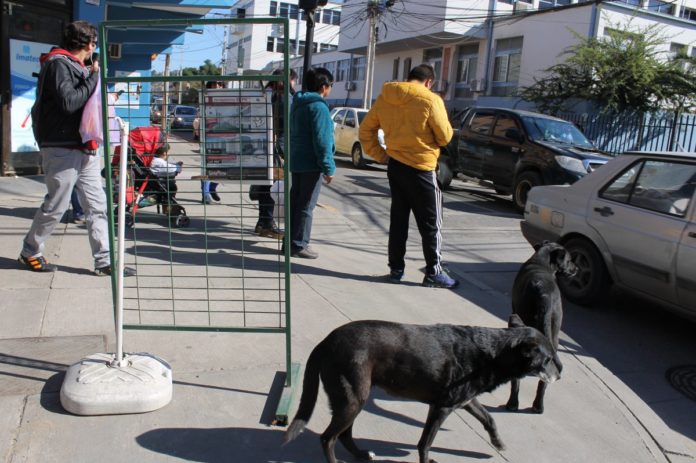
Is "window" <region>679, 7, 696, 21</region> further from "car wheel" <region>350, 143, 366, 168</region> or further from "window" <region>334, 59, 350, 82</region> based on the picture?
"car wheel" <region>350, 143, 366, 168</region>

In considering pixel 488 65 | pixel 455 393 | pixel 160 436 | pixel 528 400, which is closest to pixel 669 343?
pixel 528 400

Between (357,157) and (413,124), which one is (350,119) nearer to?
(357,157)

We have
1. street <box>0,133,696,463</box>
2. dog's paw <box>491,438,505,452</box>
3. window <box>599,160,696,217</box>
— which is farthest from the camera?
window <box>599,160,696,217</box>

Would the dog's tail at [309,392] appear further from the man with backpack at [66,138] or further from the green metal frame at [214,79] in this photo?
the man with backpack at [66,138]

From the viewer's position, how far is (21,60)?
9.12 m

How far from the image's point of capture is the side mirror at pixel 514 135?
38.7 feet

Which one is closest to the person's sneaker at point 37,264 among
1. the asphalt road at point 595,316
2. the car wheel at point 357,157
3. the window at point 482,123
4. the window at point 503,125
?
the asphalt road at point 595,316

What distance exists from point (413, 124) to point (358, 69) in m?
35.8

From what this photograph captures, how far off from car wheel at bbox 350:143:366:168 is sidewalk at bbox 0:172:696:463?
11.9m

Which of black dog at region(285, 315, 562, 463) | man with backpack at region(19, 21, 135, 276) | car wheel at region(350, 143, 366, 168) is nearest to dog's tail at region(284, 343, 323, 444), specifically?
black dog at region(285, 315, 562, 463)

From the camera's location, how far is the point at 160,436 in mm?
3068

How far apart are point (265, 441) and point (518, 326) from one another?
1466 millimetres

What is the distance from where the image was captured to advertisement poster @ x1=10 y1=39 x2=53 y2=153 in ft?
29.8

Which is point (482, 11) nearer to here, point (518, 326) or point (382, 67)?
point (382, 67)
